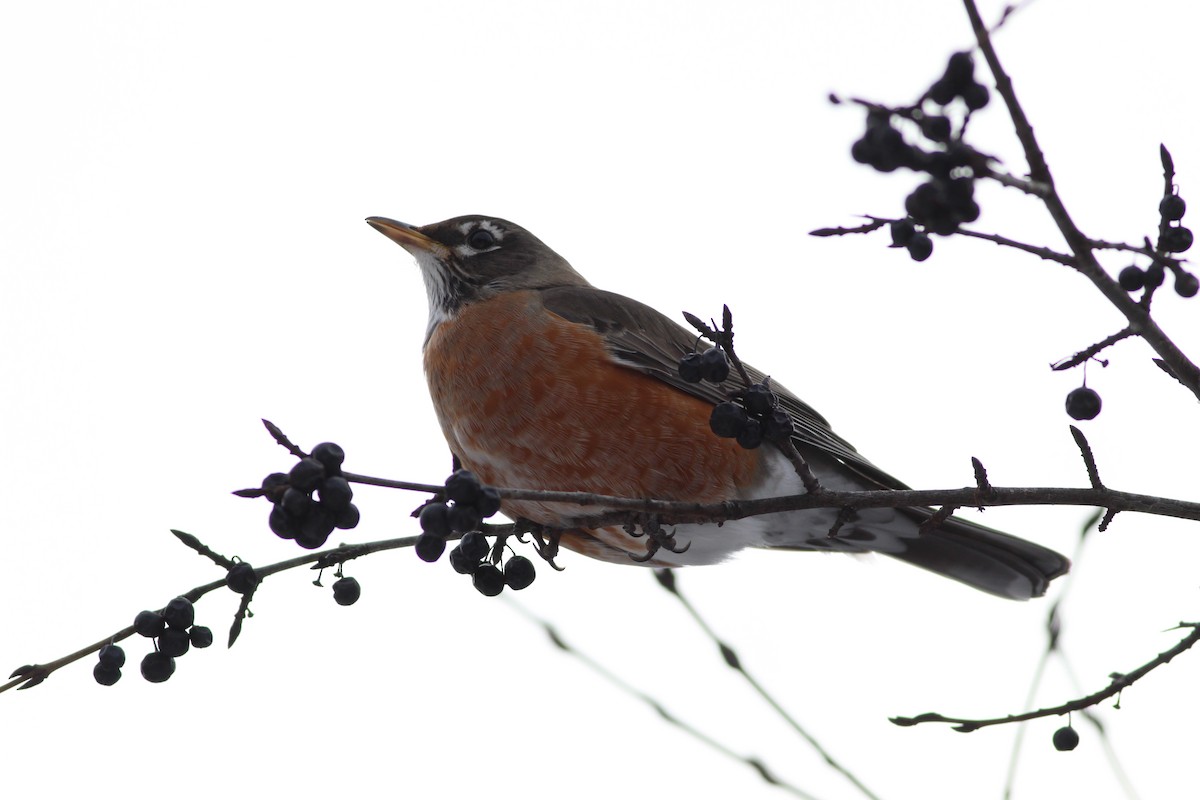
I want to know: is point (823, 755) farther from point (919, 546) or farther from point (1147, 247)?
point (919, 546)

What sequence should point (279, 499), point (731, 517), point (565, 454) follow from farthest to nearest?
1. point (565, 454)
2. point (731, 517)
3. point (279, 499)

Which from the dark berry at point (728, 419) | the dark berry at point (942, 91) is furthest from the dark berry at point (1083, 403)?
the dark berry at point (942, 91)

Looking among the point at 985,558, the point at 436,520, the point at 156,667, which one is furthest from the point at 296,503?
the point at 985,558

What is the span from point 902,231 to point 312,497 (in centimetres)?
117

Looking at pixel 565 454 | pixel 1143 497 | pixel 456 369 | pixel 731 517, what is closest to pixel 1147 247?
pixel 1143 497

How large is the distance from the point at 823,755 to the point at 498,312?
2347 millimetres

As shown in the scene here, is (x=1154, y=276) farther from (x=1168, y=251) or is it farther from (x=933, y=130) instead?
(x=933, y=130)

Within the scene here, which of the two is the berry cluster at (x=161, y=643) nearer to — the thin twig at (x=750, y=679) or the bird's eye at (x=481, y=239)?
the thin twig at (x=750, y=679)

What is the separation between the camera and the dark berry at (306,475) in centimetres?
207

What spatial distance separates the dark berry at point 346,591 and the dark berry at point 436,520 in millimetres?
760

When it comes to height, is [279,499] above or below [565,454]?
below

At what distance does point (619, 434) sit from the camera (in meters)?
3.91

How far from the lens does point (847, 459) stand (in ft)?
14.3

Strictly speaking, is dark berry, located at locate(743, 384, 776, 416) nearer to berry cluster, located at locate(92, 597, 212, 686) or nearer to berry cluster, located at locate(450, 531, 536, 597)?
berry cluster, located at locate(450, 531, 536, 597)
